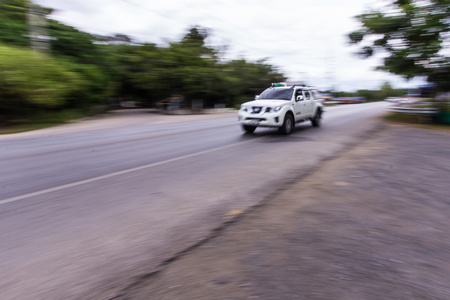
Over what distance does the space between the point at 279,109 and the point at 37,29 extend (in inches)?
713

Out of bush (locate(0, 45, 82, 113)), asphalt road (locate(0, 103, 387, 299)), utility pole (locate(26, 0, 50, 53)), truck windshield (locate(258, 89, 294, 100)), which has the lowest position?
asphalt road (locate(0, 103, 387, 299))

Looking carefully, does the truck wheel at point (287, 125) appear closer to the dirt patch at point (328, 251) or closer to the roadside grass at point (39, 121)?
the dirt patch at point (328, 251)

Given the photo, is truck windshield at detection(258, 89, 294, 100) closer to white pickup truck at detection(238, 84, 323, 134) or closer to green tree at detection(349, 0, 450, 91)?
white pickup truck at detection(238, 84, 323, 134)

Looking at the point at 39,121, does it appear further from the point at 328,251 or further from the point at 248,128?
the point at 328,251

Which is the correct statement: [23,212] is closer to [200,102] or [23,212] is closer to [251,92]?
[200,102]

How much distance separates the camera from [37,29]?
20844mm

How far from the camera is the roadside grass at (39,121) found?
17.6m

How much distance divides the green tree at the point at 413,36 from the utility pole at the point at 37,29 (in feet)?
62.5

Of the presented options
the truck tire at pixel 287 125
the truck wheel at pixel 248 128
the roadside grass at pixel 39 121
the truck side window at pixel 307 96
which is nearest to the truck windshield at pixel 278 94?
the truck tire at pixel 287 125

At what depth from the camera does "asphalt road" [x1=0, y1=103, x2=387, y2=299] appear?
2.84 meters

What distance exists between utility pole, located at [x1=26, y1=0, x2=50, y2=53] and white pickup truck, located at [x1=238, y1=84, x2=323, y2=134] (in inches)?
633

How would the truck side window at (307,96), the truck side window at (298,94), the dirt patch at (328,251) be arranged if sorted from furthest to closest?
the truck side window at (307,96) < the truck side window at (298,94) < the dirt patch at (328,251)

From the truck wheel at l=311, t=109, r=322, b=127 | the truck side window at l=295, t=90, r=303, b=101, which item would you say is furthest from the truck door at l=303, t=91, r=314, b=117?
the truck wheel at l=311, t=109, r=322, b=127

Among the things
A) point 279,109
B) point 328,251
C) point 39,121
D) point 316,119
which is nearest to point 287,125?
point 279,109
